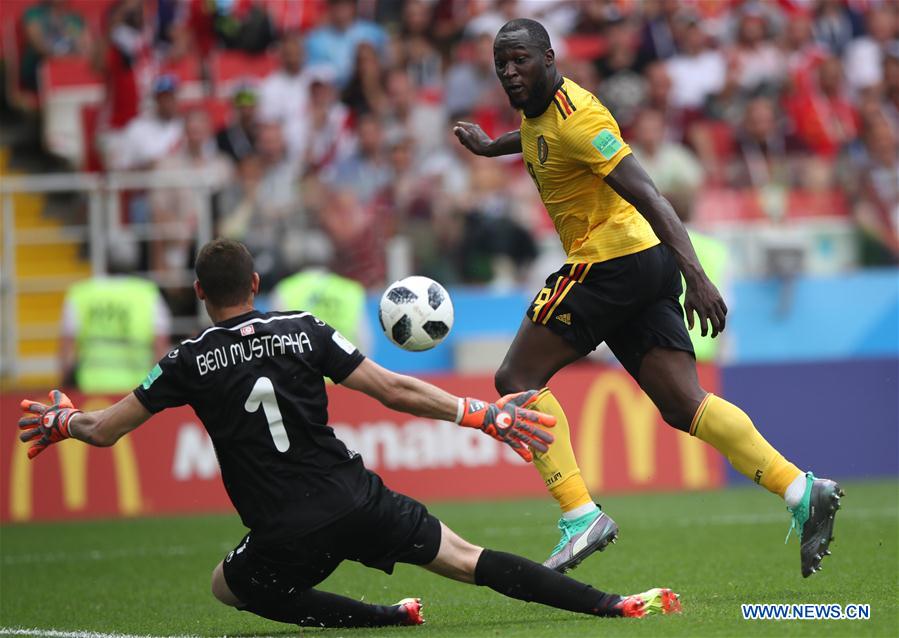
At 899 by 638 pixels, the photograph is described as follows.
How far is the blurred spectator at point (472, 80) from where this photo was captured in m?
15.7

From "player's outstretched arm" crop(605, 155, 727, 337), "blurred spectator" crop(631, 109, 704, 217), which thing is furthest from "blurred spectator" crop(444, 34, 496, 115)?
"player's outstretched arm" crop(605, 155, 727, 337)

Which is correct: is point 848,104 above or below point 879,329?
Result: above

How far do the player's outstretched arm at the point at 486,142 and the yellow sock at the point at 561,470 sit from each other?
1.24 m

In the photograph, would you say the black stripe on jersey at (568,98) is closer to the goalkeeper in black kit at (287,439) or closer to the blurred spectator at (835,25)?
the goalkeeper in black kit at (287,439)

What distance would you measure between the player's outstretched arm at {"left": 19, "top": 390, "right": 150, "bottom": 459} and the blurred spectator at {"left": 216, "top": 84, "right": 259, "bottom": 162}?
9466mm

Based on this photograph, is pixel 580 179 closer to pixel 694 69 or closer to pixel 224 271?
pixel 224 271

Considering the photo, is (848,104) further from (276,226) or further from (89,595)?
(89,595)

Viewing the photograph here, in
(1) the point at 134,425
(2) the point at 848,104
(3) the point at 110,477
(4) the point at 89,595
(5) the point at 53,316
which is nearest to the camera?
(1) the point at 134,425

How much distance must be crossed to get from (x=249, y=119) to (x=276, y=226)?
2.04m

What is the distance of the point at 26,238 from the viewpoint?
15.2m

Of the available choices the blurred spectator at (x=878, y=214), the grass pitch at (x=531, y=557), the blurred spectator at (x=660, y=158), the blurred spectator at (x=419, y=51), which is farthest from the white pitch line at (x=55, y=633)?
the blurred spectator at (x=419, y=51)

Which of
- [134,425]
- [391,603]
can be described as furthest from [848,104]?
[134,425]

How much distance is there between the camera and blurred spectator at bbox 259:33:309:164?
1585 centimetres

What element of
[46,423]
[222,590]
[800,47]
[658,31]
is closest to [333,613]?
[222,590]
